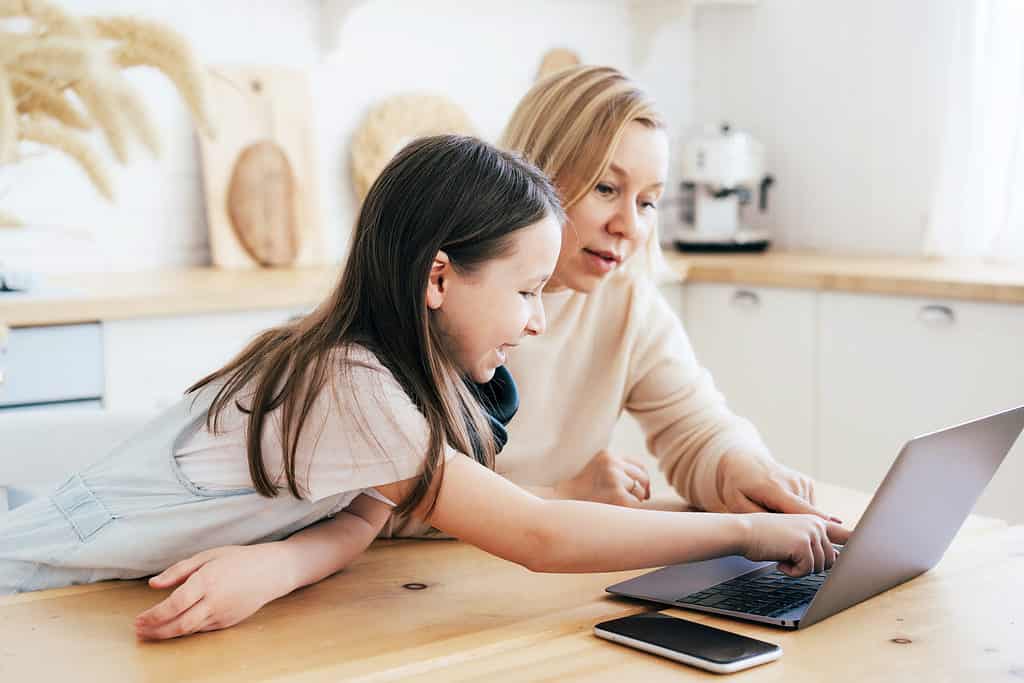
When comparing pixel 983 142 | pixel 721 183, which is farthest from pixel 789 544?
pixel 721 183

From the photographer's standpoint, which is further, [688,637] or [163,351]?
[163,351]

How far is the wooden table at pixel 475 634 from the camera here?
0.80 meters

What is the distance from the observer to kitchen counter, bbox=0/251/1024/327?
2086 mm

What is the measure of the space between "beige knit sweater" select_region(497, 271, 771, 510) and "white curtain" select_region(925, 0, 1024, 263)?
167cm

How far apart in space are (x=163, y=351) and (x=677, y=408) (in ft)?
3.61

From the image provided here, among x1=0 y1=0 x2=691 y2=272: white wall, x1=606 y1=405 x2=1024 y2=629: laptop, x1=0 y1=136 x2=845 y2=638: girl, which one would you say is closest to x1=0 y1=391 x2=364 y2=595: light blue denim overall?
x1=0 y1=136 x2=845 y2=638: girl

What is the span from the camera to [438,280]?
1076mm

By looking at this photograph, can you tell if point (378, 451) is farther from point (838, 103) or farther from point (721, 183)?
point (838, 103)

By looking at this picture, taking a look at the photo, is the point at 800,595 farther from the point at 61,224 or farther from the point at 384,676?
the point at 61,224

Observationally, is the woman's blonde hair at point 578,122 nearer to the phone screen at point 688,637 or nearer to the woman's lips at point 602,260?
the woman's lips at point 602,260

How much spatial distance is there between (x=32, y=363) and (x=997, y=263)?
216cm

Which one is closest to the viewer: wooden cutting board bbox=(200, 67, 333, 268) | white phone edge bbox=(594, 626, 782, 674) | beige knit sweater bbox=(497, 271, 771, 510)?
white phone edge bbox=(594, 626, 782, 674)

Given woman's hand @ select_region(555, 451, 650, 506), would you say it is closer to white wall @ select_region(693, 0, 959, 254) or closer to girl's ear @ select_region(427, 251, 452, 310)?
girl's ear @ select_region(427, 251, 452, 310)

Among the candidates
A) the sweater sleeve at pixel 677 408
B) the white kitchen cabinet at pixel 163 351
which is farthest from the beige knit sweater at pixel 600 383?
the white kitchen cabinet at pixel 163 351
